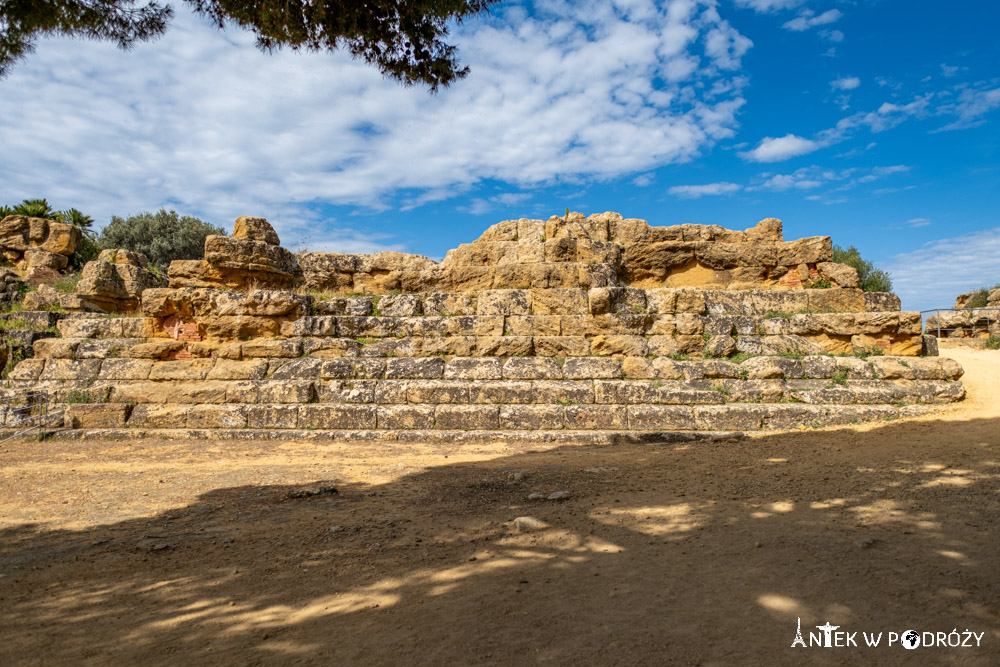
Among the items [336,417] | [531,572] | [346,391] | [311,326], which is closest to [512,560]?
[531,572]

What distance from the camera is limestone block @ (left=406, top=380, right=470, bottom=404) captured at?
7996 mm

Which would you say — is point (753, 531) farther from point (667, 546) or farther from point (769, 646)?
point (769, 646)

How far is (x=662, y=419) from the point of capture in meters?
7.41

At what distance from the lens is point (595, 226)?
1007cm

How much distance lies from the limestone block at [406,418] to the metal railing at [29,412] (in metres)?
5.07

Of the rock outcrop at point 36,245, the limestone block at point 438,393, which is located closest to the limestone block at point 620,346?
the limestone block at point 438,393

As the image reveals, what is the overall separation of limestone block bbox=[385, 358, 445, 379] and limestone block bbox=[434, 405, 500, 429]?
80 cm

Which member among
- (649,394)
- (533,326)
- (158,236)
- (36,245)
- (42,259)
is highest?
(158,236)

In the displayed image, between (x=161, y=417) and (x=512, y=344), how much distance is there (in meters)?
5.53

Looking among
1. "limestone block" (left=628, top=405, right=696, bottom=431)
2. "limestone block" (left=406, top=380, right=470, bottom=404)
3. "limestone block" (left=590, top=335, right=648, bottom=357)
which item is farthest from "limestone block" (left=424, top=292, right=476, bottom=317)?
"limestone block" (left=628, top=405, right=696, bottom=431)

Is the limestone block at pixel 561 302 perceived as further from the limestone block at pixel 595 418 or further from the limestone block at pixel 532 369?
the limestone block at pixel 595 418

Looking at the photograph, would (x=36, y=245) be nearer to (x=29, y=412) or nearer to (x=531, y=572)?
(x=29, y=412)

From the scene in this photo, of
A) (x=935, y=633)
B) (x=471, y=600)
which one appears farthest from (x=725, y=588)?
(x=471, y=600)

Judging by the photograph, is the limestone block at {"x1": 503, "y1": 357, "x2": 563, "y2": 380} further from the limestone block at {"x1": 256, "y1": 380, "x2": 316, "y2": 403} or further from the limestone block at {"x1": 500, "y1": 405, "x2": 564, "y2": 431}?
the limestone block at {"x1": 256, "y1": 380, "x2": 316, "y2": 403}
